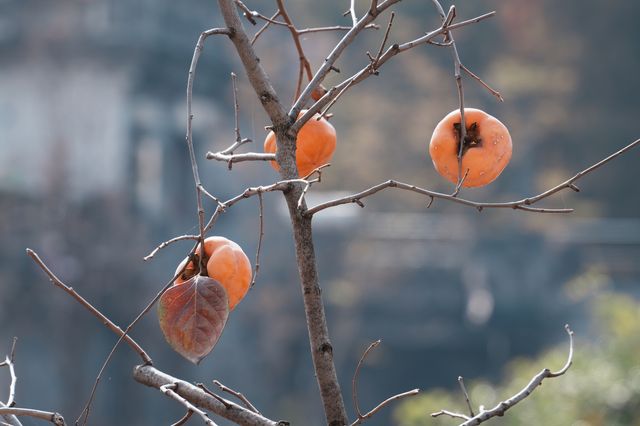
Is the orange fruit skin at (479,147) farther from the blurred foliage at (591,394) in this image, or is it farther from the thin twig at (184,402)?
the blurred foliage at (591,394)

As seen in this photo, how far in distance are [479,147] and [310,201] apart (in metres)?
10.2

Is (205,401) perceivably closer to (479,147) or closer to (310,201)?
(479,147)

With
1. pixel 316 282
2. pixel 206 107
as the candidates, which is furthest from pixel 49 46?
pixel 316 282

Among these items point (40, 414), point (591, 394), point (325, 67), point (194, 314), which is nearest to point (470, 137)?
point (325, 67)

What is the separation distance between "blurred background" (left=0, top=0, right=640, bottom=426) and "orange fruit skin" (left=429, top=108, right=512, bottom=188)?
32.9 ft

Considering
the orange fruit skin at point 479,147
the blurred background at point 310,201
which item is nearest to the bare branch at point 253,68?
the orange fruit skin at point 479,147

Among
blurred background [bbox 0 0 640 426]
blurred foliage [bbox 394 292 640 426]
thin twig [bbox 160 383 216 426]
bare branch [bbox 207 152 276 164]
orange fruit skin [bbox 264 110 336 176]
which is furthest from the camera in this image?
blurred background [bbox 0 0 640 426]

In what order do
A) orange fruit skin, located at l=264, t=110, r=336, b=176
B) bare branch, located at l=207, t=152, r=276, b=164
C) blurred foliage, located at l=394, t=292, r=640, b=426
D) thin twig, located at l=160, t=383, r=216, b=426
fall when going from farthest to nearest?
blurred foliage, located at l=394, t=292, r=640, b=426, orange fruit skin, located at l=264, t=110, r=336, b=176, bare branch, located at l=207, t=152, r=276, b=164, thin twig, located at l=160, t=383, r=216, b=426

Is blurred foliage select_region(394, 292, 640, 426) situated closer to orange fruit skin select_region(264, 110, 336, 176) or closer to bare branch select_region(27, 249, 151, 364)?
orange fruit skin select_region(264, 110, 336, 176)

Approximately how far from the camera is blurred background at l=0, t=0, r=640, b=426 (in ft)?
38.4

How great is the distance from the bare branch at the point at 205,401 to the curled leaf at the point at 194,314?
0.02m

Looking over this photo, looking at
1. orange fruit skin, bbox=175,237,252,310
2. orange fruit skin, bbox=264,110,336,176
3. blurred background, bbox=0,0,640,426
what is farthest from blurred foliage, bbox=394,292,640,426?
blurred background, bbox=0,0,640,426

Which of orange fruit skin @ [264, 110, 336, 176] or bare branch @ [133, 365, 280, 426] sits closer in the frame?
bare branch @ [133, 365, 280, 426]

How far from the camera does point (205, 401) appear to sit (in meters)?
0.69
